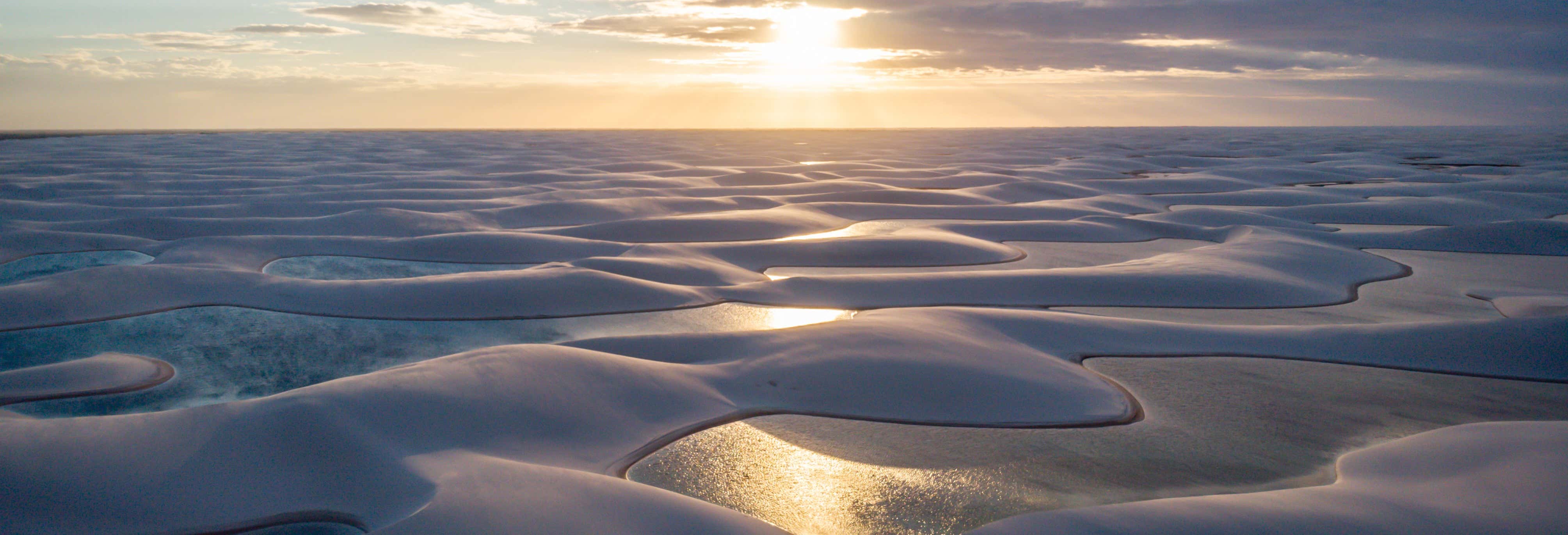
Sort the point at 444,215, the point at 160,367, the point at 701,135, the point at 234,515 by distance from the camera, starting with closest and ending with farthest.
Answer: the point at 234,515
the point at 160,367
the point at 444,215
the point at 701,135

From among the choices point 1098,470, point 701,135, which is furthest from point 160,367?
point 701,135

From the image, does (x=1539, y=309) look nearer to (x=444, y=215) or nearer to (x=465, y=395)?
(x=465, y=395)

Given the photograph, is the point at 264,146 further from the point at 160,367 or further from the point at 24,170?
the point at 160,367

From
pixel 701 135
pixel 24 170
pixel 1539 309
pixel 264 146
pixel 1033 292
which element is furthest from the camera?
pixel 701 135

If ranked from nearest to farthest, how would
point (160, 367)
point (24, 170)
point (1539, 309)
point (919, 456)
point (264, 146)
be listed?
point (919, 456) < point (160, 367) < point (1539, 309) < point (24, 170) < point (264, 146)

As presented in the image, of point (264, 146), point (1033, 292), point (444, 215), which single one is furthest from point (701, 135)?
point (1033, 292)

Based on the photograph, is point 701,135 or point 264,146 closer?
point 264,146
